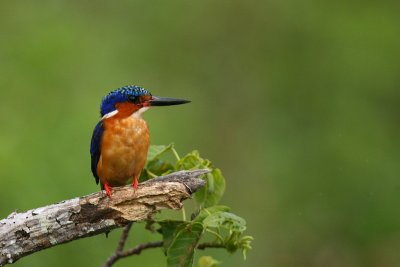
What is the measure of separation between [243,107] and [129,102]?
16.2 feet

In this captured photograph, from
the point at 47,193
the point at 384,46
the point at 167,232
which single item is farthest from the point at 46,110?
the point at 384,46

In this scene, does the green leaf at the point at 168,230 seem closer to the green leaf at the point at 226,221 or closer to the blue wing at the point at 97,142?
the green leaf at the point at 226,221

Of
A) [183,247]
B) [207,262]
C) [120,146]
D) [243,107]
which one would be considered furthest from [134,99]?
[243,107]

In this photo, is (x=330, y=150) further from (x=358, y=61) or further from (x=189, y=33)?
(x=189, y=33)

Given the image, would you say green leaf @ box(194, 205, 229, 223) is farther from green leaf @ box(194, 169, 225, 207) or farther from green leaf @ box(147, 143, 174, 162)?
green leaf @ box(147, 143, 174, 162)

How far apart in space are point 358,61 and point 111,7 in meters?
2.66

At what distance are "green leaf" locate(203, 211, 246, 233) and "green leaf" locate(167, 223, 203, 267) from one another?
0.08 metres

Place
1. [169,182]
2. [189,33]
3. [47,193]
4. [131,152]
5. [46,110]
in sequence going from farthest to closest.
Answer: [189,33]
[46,110]
[47,193]
[131,152]
[169,182]

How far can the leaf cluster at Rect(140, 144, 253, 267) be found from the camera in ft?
15.1

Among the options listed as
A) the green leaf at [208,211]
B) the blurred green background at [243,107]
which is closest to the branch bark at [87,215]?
the green leaf at [208,211]

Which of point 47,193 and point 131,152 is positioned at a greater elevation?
point 131,152

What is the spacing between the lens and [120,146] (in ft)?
17.8

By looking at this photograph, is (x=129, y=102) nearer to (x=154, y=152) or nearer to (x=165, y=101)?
(x=165, y=101)

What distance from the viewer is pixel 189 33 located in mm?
11156
